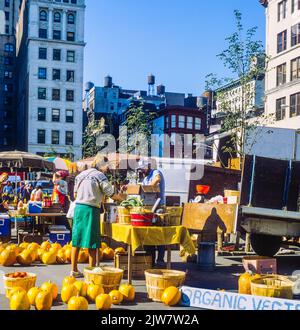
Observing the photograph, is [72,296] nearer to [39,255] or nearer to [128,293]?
[128,293]

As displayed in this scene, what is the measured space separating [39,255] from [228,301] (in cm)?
578

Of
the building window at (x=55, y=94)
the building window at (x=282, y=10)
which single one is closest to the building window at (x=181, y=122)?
the building window at (x=55, y=94)

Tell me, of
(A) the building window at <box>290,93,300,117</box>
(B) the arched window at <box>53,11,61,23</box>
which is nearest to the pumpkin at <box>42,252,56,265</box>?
(A) the building window at <box>290,93,300,117</box>

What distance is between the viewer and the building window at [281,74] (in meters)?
47.3

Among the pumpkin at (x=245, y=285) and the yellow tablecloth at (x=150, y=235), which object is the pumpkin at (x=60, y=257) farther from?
the pumpkin at (x=245, y=285)

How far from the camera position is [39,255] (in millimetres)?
11453

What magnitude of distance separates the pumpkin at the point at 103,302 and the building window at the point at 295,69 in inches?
1626

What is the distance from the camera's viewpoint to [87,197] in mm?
8898

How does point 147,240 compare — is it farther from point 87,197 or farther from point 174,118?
point 174,118

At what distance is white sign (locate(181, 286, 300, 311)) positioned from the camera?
6.34m

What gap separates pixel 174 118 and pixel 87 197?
5772cm

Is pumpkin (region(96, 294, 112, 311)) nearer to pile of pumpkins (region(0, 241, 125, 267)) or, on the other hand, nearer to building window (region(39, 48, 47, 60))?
pile of pumpkins (region(0, 241, 125, 267))

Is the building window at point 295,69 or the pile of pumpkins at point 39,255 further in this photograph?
the building window at point 295,69

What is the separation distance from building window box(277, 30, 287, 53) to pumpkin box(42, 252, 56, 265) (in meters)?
40.9
